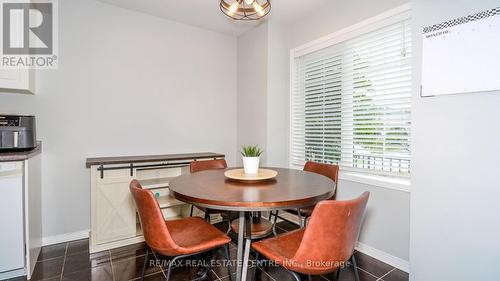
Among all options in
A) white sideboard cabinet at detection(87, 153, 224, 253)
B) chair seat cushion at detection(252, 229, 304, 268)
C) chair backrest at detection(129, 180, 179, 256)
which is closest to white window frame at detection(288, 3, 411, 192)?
chair seat cushion at detection(252, 229, 304, 268)

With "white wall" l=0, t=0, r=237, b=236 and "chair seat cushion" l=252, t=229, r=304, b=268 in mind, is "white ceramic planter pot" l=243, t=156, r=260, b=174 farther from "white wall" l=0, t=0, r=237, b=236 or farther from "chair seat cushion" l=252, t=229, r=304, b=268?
"white wall" l=0, t=0, r=237, b=236

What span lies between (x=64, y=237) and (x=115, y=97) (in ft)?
5.26

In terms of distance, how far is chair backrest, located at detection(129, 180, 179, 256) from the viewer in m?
1.35

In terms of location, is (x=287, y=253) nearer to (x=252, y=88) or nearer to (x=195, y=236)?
(x=195, y=236)

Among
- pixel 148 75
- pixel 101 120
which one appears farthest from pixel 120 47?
pixel 101 120

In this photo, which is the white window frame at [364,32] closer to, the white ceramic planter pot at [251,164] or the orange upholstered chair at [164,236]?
the white ceramic planter pot at [251,164]

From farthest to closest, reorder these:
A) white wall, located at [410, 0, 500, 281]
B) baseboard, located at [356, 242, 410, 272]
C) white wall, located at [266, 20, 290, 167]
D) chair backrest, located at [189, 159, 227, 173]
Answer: white wall, located at [266, 20, 290, 167]
chair backrest, located at [189, 159, 227, 173]
baseboard, located at [356, 242, 410, 272]
white wall, located at [410, 0, 500, 281]

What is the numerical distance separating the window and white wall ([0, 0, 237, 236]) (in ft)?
4.20

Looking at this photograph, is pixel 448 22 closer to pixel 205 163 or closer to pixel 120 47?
pixel 205 163

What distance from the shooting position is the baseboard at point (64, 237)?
8.13ft

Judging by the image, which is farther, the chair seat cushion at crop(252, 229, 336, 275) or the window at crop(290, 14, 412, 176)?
the window at crop(290, 14, 412, 176)

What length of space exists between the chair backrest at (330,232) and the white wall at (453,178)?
22.4 inches

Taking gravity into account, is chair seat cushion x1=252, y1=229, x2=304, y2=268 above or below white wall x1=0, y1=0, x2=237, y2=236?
below

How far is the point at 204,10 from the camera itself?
9.55 feet
